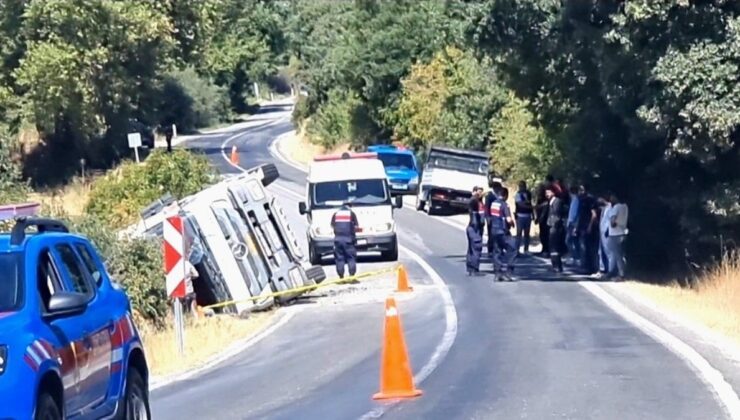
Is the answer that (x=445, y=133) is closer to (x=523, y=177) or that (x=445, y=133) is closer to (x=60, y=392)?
(x=523, y=177)

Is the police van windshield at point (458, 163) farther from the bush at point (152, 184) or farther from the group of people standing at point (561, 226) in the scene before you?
the group of people standing at point (561, 226)

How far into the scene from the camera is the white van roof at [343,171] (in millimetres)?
36031

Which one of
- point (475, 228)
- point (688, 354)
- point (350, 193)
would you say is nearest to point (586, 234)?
point (475, 228)

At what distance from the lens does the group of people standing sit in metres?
28.3

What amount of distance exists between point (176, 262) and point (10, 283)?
11.2 meters

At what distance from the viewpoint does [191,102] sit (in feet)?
338

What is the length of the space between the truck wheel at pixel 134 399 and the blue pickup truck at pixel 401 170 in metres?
45.1

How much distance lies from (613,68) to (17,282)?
1992 cm

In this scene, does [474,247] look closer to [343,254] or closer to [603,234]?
[603,234]

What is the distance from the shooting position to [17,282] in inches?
381

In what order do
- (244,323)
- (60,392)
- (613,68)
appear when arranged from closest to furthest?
(60,392) < (244,323) < (613,68)

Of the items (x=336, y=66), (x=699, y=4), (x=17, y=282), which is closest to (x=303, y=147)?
(x=336, y=66)

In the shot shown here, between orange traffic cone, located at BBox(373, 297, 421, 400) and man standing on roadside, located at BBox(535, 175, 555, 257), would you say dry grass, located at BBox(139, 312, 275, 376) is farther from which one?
man standing on roadside, located at BBox(535, 175, 555, 257)

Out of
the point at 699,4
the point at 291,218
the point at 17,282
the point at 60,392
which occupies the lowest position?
the point at 291,218
